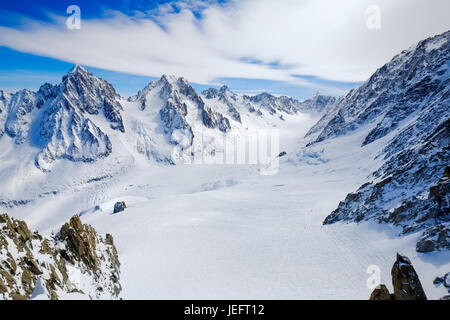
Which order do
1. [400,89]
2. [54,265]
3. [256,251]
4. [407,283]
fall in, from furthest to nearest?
[400,89]
[256,251]
[54,265]
[407,283]

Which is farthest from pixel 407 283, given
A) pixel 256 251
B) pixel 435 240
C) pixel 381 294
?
pixel 256 251

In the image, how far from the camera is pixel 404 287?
12.0 meters

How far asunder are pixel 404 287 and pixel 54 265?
19593 mm

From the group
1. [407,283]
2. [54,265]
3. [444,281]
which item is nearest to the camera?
[407,283]

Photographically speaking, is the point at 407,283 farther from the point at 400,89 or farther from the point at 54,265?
the point at 400,89

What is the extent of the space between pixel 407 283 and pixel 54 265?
19704 millimetres

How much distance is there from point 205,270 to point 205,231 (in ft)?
38.4

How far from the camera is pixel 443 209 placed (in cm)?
2031

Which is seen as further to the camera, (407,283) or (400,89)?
(400,89)

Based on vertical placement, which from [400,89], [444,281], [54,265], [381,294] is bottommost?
[444,281]

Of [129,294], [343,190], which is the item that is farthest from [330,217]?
[129,294]

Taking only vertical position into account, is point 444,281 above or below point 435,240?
below

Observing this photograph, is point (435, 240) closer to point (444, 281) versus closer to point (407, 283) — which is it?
point (444, 281)
